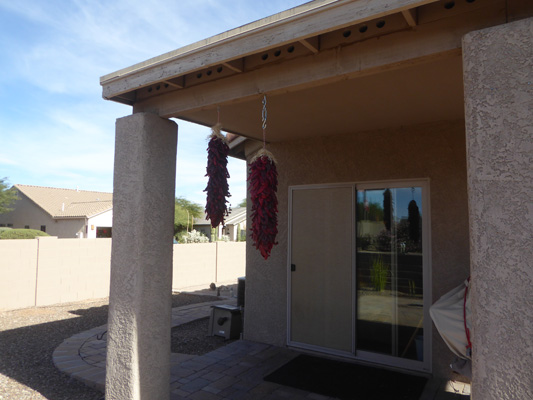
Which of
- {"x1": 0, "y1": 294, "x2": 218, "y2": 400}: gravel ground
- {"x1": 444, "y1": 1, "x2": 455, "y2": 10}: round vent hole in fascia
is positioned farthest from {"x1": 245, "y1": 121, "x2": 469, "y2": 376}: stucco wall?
{"x1": 444, "y1": 1, "x2": 455, "y2": 10}: round vent hole in fascia

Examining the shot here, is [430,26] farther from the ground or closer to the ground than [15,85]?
closer to the ground

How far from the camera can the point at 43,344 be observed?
234 inches

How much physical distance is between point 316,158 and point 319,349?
262cm

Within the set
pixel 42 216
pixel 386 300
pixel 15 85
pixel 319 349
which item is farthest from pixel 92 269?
pixel 42 216

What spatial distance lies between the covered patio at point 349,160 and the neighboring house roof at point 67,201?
973 inches

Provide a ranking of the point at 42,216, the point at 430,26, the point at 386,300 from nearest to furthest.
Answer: the point at 430,26 → the point at 386,300 → the point at 42,216

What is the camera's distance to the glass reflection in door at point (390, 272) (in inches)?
175

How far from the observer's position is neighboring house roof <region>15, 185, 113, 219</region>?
2756 centimetres

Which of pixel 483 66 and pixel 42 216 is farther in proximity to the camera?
pixel 42 216

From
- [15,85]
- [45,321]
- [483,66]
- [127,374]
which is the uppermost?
[15,85]

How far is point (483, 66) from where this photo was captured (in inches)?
76.5

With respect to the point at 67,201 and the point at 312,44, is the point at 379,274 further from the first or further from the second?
the point at 67,201

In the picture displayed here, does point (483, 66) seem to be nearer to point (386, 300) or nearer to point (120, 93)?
point (120, 93)

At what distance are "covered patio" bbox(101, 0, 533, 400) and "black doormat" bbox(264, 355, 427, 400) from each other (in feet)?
0.81
